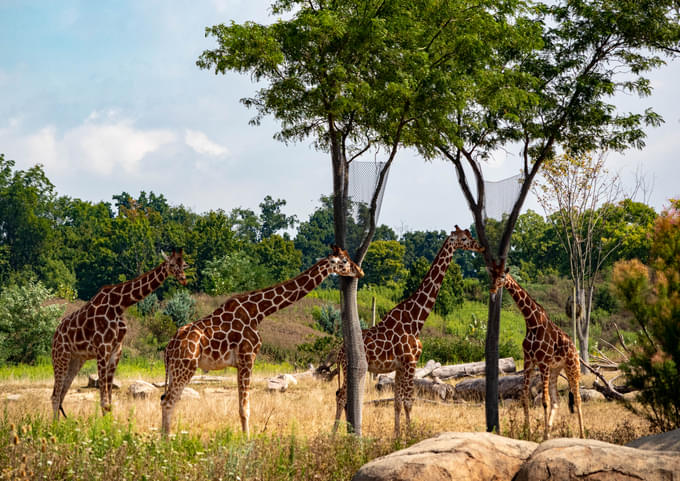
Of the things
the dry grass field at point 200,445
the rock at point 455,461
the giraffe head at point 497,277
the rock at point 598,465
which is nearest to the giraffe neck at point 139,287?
the dry grass field at point 200,445

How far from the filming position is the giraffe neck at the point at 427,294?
10.7 metres

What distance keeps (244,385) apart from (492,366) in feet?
15.0

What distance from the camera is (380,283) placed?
52312mm

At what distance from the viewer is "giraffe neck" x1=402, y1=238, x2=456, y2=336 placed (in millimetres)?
10738

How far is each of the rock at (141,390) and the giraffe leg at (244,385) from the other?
6809mm

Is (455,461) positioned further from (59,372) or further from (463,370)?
(463,370)

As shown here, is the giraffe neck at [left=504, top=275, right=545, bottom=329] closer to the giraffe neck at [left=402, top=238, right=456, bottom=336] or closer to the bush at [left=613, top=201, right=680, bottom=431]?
the giraffe neck at [left=402, top=238, right=456, bottom=336]

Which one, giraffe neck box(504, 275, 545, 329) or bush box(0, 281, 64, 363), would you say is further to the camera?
bush box(0, 281, 64, 363)

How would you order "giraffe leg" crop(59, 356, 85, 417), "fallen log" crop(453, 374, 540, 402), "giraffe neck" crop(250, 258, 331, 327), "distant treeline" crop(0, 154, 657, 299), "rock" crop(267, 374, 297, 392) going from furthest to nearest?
"distant treeline" crop(0, 154, 657, 299) < "rock" crop(267, 374, 297, 392) < "fallen log" crop(453, 374, 540, 402) < "giraffe leg" crop(59, 356, 85, 417) < "giraffe neck" crop(250, 258, 331, 327)

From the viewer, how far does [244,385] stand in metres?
9.09

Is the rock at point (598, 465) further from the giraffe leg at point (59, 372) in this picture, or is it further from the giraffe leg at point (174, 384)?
the giraffe leg at point (59, 372)

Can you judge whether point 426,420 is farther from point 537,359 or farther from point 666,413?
point 666,413

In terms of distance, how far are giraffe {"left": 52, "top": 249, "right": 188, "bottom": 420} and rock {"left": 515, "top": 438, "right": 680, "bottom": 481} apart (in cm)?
591

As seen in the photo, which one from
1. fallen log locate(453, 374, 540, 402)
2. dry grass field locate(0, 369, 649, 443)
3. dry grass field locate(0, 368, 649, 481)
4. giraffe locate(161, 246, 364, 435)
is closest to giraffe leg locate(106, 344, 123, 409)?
dry grass field locate(0, 369, 649, 443)
